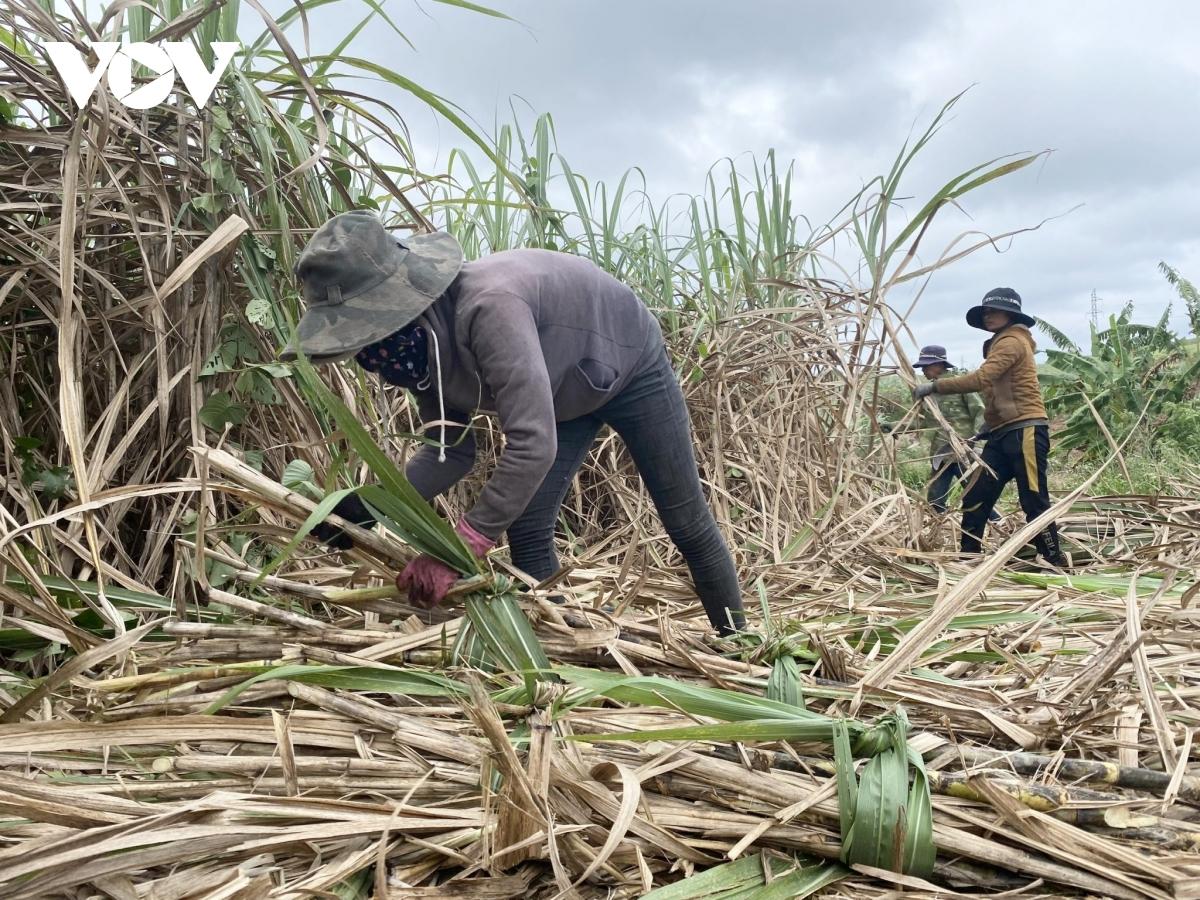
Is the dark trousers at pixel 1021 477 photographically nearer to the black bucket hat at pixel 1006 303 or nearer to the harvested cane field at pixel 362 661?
the black bucket hat at pixel 1006 303

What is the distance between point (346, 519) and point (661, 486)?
0.86 m

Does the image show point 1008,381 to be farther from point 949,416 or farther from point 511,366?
point 511,366

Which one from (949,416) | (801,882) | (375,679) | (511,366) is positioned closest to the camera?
(801,882)

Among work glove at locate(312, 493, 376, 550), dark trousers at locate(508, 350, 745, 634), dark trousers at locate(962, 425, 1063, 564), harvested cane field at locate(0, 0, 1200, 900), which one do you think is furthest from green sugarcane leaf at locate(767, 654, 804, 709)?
dark trousers at locate(962, 425, 1063, 564)

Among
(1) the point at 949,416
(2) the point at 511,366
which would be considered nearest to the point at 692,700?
(2) the point at 511,366

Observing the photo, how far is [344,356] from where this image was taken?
5.78 feet

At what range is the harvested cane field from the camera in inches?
44.1

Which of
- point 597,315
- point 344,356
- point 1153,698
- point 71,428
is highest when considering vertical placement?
point 597,315

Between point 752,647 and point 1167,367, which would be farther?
point 1167,367

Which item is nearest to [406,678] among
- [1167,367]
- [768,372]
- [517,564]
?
[517,564]

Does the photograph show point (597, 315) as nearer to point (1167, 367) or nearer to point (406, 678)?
point (406, 678)

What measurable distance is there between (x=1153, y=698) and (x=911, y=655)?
40 centimetres

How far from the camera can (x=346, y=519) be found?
1867 mm

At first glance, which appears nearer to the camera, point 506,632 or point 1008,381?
point 506,632
